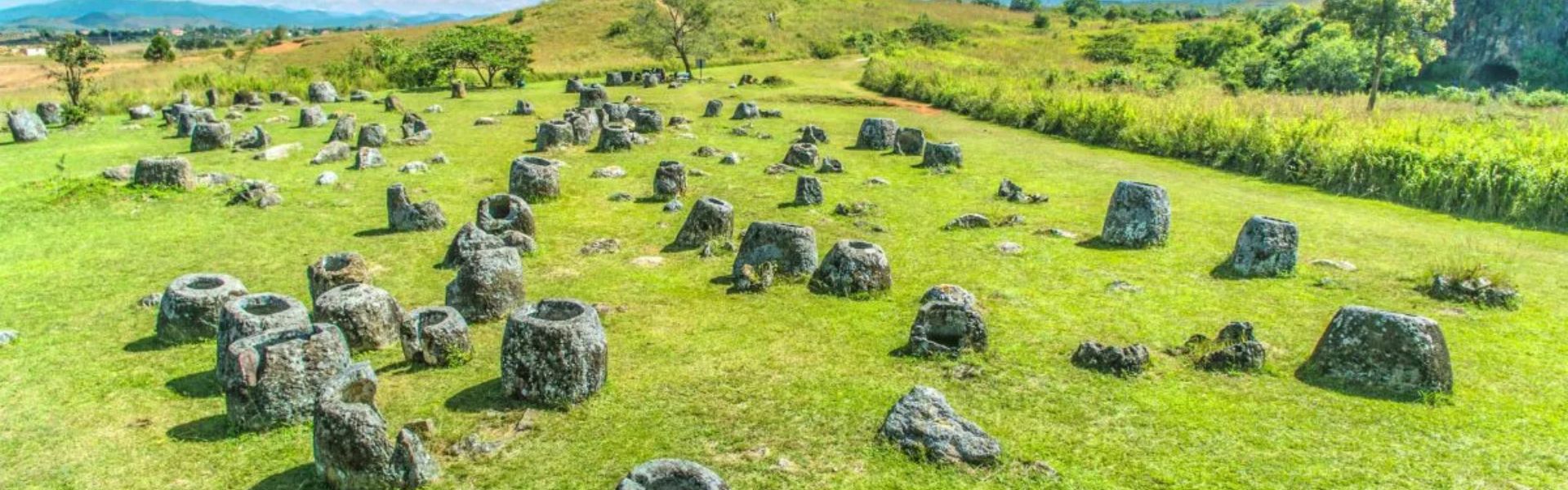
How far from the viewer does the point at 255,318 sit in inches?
326

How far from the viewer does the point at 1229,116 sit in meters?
22.9

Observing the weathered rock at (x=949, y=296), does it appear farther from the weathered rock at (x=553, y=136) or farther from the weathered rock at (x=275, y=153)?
the weathered rock at (x=275, y=153)

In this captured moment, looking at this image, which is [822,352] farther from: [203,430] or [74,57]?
[74,57]

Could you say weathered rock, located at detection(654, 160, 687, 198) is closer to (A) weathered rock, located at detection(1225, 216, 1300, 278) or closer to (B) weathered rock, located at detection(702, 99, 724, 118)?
(A) weathered rock, located at detection(1225, 216, 1300, 278)

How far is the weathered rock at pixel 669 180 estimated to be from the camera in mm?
17344

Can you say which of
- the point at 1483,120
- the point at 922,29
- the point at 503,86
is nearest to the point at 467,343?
the point at 1483,120

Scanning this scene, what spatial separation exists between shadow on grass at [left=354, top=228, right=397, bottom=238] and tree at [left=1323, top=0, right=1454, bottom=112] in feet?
81.5

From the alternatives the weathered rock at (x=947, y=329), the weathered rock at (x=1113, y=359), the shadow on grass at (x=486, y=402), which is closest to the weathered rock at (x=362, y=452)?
the shadow on grass at (x=486, y=402)

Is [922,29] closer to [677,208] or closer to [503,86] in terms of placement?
[503,86]

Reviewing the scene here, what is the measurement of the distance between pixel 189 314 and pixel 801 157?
13348 millimetres

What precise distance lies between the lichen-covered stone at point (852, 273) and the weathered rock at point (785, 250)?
467mm

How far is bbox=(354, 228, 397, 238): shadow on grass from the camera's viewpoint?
14.6 m

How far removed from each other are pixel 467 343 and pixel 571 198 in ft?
28.6

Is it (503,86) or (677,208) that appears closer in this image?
(677,208)
